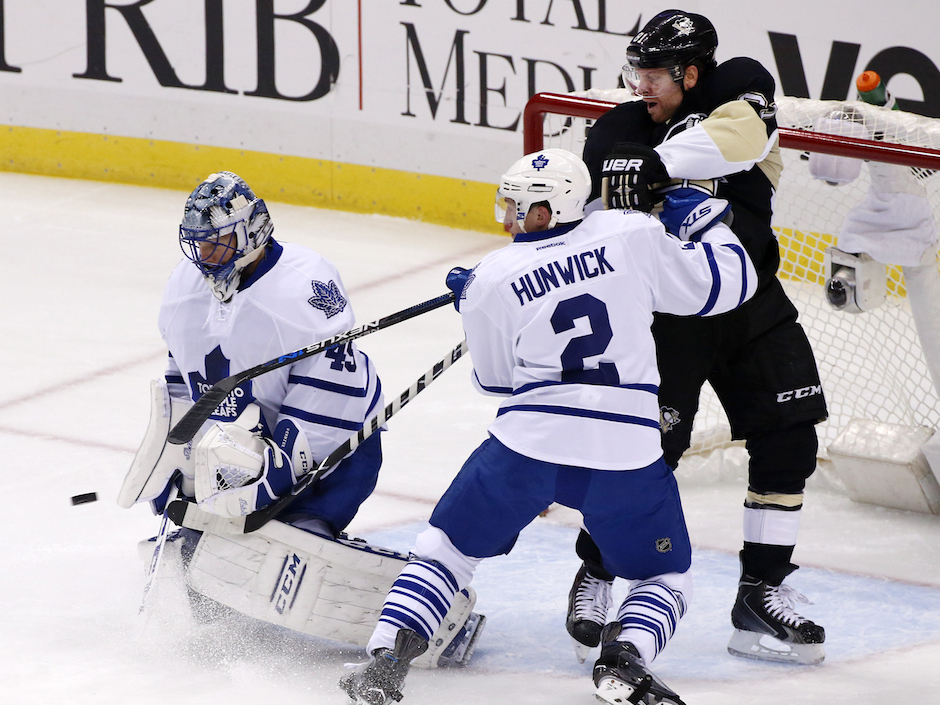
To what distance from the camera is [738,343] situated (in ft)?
8.95

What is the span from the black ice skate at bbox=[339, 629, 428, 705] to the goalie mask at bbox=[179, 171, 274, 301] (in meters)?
0.74

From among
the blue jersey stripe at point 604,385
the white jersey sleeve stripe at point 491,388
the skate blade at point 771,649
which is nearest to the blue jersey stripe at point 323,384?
the white jersey sleeve stripe at point 491,388

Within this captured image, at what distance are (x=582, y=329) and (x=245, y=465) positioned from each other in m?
0.67

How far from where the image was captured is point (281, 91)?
6305mm

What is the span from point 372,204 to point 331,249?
516 mm

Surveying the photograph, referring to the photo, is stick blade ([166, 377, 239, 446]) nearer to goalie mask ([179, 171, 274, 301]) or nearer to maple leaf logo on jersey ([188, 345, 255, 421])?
maple leaf logo on jersey ([188, 345, 255, 421])

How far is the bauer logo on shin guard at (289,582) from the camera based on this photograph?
259cm

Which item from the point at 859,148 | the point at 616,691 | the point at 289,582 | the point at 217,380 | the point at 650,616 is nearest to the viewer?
the point at 616,691

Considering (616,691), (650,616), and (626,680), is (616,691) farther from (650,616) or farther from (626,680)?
(650,616)

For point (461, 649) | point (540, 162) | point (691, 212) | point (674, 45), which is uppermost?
point (674, 45)

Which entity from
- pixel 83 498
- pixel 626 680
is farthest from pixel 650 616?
pixel 83 498

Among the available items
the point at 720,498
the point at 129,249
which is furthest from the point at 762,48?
the point at 129,249

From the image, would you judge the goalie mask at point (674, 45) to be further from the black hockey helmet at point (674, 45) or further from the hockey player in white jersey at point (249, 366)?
the hockey player in white jersey at point (249, 366)

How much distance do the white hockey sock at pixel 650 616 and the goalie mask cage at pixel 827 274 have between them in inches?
45.9
